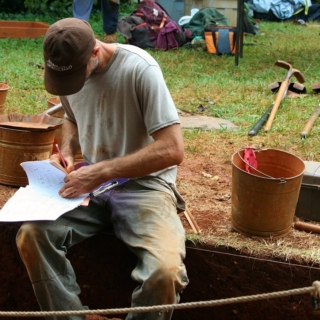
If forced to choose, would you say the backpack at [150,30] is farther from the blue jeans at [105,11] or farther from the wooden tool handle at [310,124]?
the wooden tool handle at [310,124]

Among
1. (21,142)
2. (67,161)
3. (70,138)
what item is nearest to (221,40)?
(21,142)

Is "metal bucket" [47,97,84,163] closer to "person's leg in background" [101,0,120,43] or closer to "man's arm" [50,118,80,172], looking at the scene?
"man's arm" [50,118,80,172]

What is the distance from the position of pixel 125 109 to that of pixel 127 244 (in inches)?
29.8

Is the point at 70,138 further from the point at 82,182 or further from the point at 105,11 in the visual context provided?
the point at 105,11

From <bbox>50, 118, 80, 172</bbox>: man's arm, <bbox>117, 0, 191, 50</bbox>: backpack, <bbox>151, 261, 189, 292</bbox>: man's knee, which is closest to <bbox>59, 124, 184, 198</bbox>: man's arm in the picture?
<bbox>50, 118, 80, 172</bbox>: man's arm

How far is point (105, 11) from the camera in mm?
10297

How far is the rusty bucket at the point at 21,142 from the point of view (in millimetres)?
4664

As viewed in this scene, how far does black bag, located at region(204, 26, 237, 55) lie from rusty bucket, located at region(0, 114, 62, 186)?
647 centimetres

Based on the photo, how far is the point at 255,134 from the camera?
6219mm

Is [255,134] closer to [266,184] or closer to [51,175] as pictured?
[266,184]

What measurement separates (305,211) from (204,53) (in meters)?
7.13

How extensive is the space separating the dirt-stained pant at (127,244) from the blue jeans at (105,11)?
7086 mm

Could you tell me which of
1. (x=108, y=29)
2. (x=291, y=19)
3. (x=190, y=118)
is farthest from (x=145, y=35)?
(x=291, y=19)

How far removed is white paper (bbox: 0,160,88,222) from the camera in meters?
3.22
